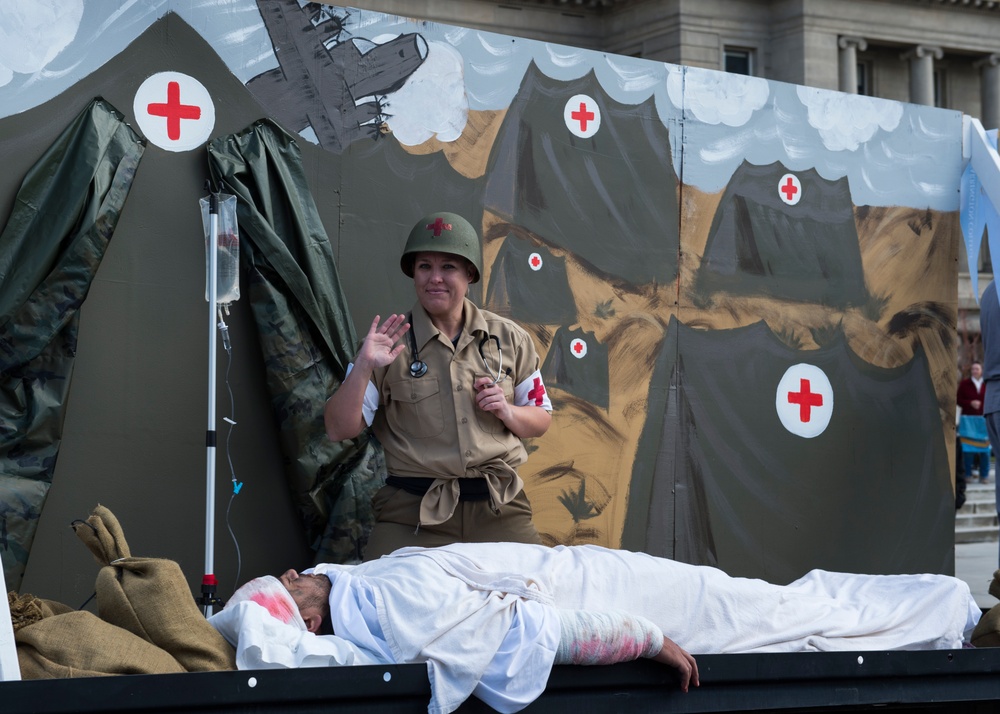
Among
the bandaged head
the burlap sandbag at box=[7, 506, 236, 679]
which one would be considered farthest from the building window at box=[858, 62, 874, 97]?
the burlap sandbag at box=[7, 506, 236, 679]

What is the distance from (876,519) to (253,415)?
3.09 meters

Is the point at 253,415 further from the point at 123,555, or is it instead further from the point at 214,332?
the point at 123,555

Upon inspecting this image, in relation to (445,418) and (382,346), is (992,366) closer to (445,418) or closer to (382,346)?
(445,418)

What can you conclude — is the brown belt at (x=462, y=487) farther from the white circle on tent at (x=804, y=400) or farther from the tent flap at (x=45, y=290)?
the white circle on tent at (x=804, y=400)

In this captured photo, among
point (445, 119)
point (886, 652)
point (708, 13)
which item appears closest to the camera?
point (886, 652)

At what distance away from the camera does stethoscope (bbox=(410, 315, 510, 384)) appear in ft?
12.4

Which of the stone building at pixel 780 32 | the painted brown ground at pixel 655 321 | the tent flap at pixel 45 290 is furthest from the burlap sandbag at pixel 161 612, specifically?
the stone building at pixel 780 32

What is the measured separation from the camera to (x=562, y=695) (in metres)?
2.84

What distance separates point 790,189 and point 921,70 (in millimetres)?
26147

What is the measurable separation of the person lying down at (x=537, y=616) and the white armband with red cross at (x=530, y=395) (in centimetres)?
60

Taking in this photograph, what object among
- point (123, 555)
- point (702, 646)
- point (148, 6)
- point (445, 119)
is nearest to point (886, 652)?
point (702, 646)

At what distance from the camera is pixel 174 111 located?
14.3 feet

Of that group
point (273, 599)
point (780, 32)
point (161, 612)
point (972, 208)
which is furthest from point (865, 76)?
point (161, 612)

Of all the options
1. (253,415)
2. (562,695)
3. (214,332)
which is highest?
(214,332)
